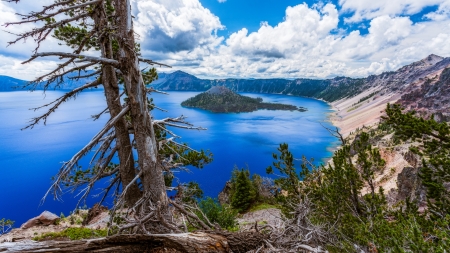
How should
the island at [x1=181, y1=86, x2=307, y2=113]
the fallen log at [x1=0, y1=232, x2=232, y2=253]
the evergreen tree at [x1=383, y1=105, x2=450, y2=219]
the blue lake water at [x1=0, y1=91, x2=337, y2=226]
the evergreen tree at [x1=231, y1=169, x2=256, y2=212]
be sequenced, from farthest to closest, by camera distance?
the island at [x1=181, y1=86, x2=307, y2=113], the blue lake water at [x1=0, y1=91, x2=337, y2=226], the evergreen tree at [x1=231, y1=169, x2=256, y2=212], the evergreen tree at [x1=383, y1=105, x2=450, y2=219], the fallen log at [x1=0, y1=232, x2=232, y2=253]

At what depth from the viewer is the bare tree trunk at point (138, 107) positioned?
346 cm

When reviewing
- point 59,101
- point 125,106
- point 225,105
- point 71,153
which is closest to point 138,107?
point 125,106

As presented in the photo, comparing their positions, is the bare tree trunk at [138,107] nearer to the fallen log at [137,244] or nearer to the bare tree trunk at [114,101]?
the bare tree trunk at [114,101]

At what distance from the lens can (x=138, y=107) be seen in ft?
12.7

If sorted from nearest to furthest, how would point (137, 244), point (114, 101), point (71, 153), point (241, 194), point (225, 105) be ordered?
point (137, 244), point (114, 101), point (241, 194), point (71, 153), point (225, 105)

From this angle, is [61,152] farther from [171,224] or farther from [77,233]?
[171,224]

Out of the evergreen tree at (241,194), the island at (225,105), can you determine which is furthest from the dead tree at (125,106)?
the island at (225,105)

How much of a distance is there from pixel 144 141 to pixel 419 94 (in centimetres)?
13949

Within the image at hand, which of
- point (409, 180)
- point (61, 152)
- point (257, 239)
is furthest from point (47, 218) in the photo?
point (61, 152)

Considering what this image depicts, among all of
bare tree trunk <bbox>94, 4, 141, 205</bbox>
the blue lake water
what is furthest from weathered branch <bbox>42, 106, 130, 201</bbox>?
the blue lake water

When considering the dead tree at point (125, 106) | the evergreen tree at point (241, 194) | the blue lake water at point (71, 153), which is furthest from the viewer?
the blue lake water at point (71, 153)

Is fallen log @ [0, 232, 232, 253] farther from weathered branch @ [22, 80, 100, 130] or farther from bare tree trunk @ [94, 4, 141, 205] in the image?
weathered branch @ [22, 80, 100, 130]

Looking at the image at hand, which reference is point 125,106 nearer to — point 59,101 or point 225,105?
point 59,101

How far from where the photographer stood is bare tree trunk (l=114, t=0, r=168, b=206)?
11.3 feet
